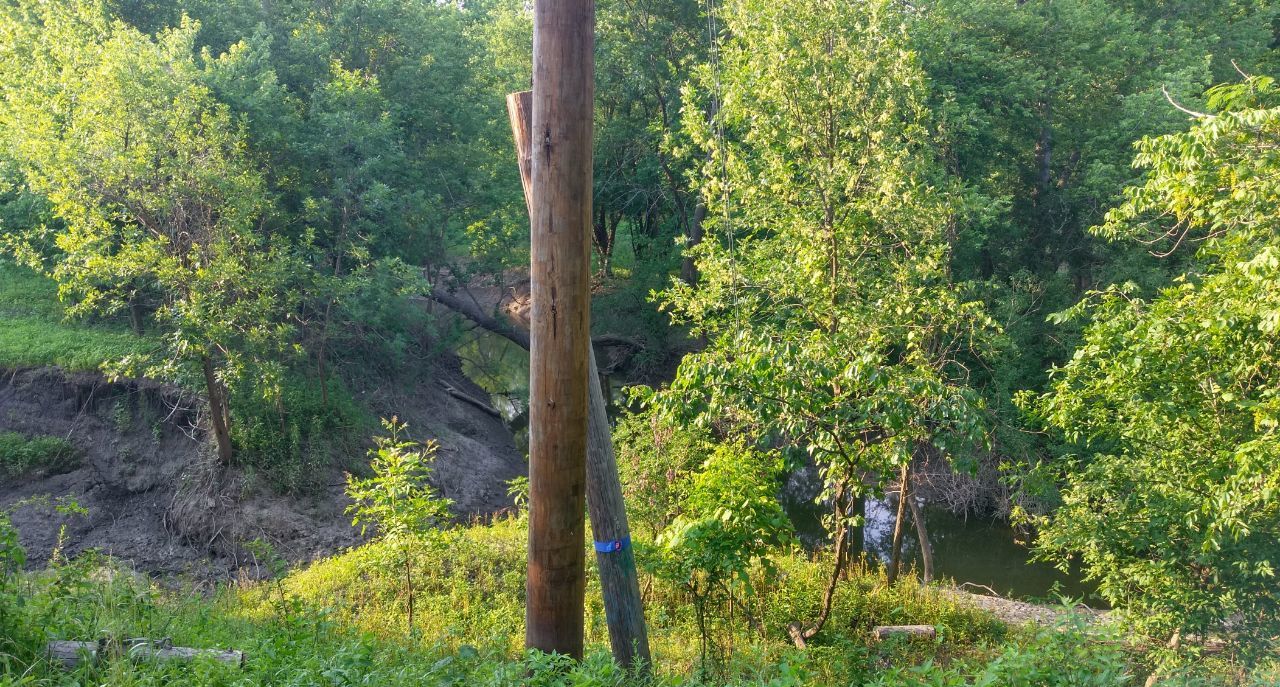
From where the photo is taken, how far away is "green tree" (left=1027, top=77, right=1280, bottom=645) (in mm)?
5863

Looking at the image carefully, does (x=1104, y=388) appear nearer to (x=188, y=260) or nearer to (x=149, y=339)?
(x=188, y=260)

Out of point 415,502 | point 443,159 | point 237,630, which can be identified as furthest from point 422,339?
point 237,630

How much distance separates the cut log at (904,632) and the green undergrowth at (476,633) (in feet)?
0.43

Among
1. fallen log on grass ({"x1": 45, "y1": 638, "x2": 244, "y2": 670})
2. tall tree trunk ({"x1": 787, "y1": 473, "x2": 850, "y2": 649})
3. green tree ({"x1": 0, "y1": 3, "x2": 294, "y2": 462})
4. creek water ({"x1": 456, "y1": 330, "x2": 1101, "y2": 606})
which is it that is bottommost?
creek water ({"x1": 456, "y1": 330, "x2": 1101, "y2": 606})

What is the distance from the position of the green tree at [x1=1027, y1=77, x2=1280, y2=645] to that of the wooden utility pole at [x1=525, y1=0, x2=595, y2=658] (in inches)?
167

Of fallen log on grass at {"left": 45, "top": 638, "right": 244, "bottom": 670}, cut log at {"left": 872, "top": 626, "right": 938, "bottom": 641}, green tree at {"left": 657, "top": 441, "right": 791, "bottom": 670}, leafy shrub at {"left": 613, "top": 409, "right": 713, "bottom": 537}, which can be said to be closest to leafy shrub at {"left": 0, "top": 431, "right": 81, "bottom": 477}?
leafy shrub at {"left": 613, "top": 409, "right": 713, "bottom": 537}

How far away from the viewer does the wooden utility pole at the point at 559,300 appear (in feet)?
14.3

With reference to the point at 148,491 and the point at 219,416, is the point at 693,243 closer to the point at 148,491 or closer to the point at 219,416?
the point at 219,416

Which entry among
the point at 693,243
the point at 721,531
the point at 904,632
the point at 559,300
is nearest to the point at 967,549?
the point at 904,632

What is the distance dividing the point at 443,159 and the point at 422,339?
4.17m

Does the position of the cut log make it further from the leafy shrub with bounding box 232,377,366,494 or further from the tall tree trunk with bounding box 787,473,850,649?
the leafy shrub with bounding box 232,377,366,494

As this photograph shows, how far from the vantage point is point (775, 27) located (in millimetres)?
8938

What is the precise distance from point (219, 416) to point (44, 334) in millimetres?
3942

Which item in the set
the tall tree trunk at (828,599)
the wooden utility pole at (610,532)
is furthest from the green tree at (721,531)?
the wooden utility pole at (610,532)
